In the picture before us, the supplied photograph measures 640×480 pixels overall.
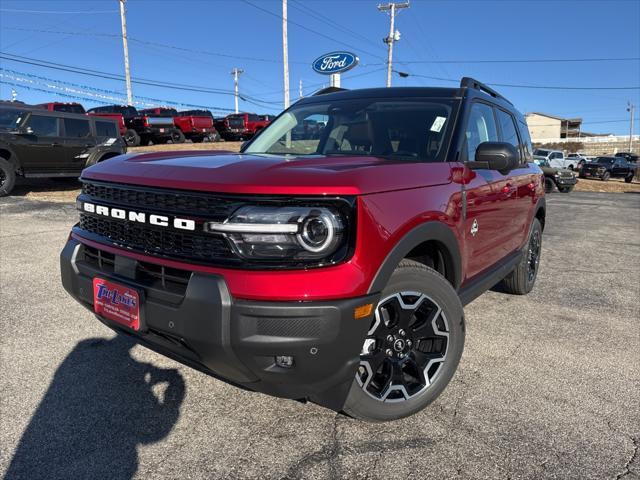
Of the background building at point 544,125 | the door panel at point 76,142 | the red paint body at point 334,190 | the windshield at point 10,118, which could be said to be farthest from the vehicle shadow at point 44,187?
the background building at point 544,125

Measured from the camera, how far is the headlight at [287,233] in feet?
6.27

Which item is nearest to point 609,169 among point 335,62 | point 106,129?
point 335,62

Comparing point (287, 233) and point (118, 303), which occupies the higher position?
point (287, 233)

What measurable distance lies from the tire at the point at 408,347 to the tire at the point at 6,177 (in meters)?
11.1

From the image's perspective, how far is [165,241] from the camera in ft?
7.10

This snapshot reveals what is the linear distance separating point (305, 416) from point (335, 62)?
2265 cm

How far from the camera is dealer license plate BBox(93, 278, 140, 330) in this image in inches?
85.3

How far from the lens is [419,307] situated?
8.04ft

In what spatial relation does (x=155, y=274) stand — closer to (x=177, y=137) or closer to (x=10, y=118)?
(x=10, y=118)

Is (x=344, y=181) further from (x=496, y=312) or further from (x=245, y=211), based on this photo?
(x=496, y=312)

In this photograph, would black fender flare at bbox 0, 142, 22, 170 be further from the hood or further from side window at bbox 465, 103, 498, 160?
side window at bbox 465, 103, 498, 160

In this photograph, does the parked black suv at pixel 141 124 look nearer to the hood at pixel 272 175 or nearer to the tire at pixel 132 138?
the tire at pixel 132 138

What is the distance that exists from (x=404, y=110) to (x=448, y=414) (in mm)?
1986

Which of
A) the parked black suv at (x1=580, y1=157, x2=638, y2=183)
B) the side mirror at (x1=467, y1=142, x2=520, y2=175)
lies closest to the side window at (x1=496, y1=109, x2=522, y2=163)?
the side mirror at (x1=467, y1=142, x2=520, y2=175)
